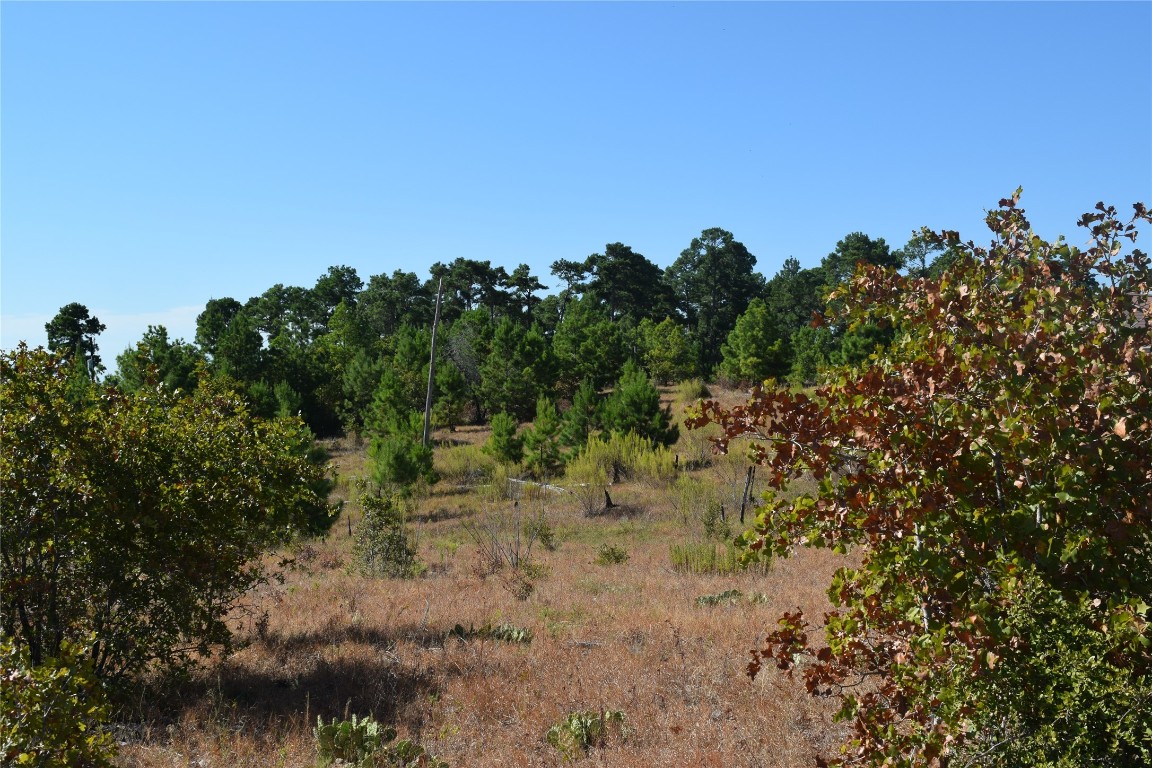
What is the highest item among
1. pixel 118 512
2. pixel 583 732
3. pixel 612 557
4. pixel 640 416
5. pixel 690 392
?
pixel 118 512

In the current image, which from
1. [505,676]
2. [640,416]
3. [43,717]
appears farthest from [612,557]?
[640,416]

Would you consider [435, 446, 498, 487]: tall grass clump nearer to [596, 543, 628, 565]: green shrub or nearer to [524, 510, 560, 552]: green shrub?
[524, 510, 560, 552]: green shrub

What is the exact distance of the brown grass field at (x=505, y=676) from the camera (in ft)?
18.6

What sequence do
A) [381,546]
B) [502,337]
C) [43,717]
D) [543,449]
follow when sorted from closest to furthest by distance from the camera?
[43,717]
[381,546]
[543,449]
[502,337]

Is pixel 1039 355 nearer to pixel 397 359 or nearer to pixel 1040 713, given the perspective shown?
pixel 1040 713

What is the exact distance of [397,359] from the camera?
1828 inches

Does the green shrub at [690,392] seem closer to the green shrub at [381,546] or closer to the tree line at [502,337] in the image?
the tree line at [502,337]

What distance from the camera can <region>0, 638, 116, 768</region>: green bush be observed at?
3.40m

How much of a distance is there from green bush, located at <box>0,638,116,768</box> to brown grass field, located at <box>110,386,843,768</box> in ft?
6.15

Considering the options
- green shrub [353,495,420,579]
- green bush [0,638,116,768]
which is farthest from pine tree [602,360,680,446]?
green bush [0,638,116,768]

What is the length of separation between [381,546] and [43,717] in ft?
36.8

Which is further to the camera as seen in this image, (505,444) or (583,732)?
(505,444)

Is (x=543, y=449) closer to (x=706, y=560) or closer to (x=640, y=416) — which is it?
(x=640, y=416)

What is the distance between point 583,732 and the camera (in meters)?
5.81
